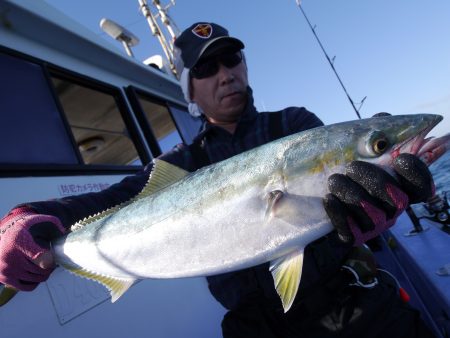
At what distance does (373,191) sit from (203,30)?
6.52 ft

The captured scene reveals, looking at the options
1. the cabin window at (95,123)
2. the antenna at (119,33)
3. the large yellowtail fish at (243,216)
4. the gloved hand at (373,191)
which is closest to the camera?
the gloved hand at (373,191)

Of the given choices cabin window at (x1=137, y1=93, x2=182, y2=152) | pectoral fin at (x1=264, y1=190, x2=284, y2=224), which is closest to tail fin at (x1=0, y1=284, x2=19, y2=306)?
pectoral fin at (x1=264, y1=190, x2=284, y2=224)

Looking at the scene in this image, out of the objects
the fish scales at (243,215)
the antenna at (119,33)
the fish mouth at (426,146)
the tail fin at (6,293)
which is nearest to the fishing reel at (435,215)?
the fish mouth at (426,146)

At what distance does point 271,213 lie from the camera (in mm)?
1794

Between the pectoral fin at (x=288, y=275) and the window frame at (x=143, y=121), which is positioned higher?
the window frame at (x=143, y=121)

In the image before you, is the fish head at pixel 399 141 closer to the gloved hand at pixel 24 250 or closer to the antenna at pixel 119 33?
the gloved hand at pixel 24 250

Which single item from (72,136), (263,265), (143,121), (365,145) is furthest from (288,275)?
(143,121)

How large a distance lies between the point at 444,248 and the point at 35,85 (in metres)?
4.94

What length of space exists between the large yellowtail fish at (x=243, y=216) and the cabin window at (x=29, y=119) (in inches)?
53.1

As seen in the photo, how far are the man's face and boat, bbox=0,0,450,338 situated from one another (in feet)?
4.86

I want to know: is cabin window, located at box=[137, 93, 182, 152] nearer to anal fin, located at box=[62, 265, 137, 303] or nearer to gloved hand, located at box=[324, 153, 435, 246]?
anal fin, located at box=[62, 265, 137, 303]

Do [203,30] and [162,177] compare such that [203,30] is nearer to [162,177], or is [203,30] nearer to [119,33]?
[162,177]

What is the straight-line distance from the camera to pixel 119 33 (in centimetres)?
714

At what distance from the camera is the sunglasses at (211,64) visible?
277 centimetres
